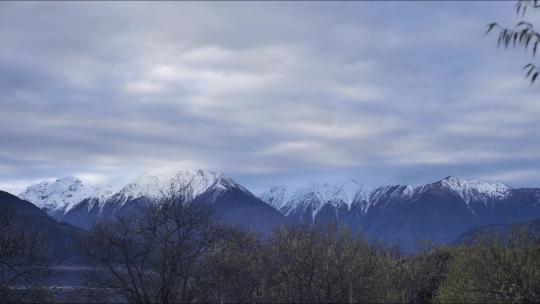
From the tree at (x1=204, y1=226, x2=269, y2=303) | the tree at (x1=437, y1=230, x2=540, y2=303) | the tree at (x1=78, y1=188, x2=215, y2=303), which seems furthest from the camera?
the tree at (x1=204, y1=226, x2=269, y2=303)

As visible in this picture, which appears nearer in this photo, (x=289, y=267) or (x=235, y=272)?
(x=289, y=267)

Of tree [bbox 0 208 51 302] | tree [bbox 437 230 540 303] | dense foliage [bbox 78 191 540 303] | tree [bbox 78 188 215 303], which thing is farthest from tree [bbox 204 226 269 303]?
tree [bbox 437 230 540 303]

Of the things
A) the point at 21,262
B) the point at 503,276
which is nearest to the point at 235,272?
the point at 21,262

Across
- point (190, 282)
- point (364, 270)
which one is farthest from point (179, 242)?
point (364, 270)

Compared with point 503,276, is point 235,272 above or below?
below

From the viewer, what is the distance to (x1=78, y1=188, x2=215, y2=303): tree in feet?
160

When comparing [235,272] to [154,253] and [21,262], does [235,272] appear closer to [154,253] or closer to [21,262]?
[154,253]

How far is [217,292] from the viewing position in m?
62.6

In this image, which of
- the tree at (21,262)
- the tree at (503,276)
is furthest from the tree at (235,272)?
the tree at (503,276)

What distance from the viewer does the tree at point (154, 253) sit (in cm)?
4869

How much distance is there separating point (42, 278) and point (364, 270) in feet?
100

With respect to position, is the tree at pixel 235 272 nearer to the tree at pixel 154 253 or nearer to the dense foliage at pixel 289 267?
the dense foliage at pixel 289 267

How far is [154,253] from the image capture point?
54.5m

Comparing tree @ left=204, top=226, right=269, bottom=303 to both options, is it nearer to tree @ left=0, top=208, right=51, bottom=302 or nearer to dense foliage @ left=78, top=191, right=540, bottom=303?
dense foliage @ left=78, top=191, right=540, bottom=303
